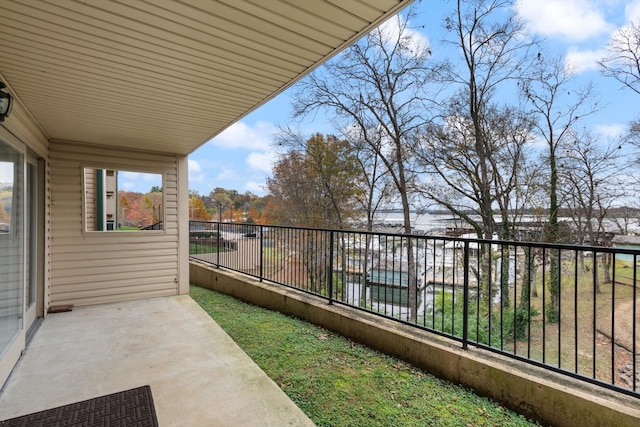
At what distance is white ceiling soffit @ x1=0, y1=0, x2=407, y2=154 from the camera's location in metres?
1.52

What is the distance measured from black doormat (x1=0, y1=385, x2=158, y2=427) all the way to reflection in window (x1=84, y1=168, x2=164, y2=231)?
121 inches

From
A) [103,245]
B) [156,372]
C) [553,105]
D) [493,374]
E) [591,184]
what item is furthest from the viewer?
[553,105]

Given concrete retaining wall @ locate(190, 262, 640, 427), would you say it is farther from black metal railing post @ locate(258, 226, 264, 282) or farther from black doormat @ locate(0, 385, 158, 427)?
black doormat @ locate(0, 385, 158, 427)

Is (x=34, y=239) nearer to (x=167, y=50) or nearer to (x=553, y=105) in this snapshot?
(x=167, y=50)

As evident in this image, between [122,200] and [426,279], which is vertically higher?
[122,200]

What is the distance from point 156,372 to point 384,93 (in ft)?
28.6

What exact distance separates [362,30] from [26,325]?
13.4 feet

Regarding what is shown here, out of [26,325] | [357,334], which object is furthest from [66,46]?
[357,334]

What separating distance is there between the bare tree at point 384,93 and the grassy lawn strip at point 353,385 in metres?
6.37

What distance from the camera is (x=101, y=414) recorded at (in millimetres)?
1922

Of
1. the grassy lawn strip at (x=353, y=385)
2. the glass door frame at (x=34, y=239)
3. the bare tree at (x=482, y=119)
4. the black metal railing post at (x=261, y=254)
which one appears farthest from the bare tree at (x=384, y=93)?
the glass door frame at (x=34, y=239)

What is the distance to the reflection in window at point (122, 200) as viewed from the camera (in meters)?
5.04

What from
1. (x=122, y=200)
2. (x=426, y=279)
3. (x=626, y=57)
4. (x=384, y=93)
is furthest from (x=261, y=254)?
(x=626, y=57)

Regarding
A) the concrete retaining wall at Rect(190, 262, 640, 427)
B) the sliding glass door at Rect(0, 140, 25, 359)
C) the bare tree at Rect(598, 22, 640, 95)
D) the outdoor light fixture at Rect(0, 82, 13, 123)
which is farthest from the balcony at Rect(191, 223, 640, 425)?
the bare tree at Rect(598, 22, 640, 95)
